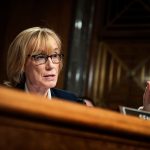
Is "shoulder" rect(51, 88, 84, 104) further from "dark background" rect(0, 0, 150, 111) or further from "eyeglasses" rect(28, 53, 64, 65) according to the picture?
"dark background" rect(0, 0, 150, 111)

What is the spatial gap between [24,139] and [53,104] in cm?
8

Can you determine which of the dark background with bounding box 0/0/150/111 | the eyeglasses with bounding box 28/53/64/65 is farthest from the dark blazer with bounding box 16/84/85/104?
the dark background with bounding box 0/0/150/111

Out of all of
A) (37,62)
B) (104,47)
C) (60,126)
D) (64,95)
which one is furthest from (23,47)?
(104,47)

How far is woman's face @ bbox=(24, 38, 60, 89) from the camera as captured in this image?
6.40 feet

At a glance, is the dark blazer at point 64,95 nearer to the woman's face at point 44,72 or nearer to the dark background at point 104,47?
the woman's face at point 44,72

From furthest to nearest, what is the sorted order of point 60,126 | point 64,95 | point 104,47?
point 104,47 < point 64,95 < point 60,126

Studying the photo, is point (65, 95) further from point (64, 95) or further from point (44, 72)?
point (44, 72)

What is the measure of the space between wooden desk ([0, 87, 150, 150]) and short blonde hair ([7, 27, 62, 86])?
1.18 meters

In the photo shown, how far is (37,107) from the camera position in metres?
0.66

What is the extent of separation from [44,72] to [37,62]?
0.20ft

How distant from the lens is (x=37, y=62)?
6.55 ft

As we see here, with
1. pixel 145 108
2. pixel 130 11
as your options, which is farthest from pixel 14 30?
pixel 145 108

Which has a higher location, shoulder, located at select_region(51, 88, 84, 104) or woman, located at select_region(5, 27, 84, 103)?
woman, located at select_region(5, 27, 84, 103)

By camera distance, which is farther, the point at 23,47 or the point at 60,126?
the point at 23,47
